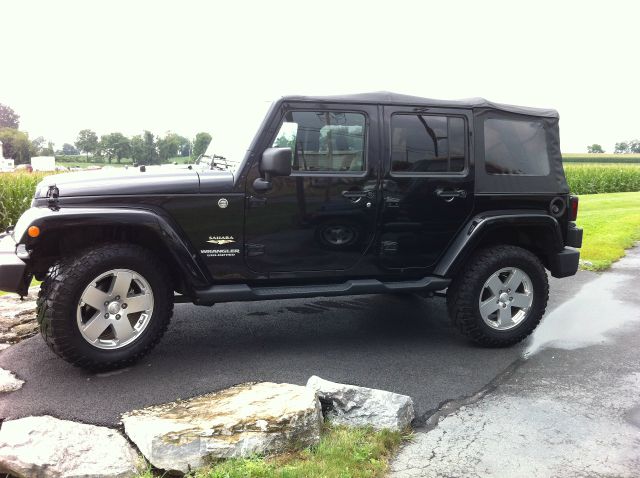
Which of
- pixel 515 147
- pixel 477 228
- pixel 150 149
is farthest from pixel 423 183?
pixel 150 149

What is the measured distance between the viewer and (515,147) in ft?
16.6

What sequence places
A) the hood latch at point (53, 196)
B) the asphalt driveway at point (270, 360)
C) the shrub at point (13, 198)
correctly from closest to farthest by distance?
the asphalt driveway at point (270, 360)
the hood latch at point (53, 196)
the shrub at point (13, 198)

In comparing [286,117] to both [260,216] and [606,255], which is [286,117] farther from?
[606,255]

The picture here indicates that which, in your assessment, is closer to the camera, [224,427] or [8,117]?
[224,427]

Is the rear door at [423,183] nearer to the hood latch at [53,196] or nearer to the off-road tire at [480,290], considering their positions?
the off-road tire at [480,290]

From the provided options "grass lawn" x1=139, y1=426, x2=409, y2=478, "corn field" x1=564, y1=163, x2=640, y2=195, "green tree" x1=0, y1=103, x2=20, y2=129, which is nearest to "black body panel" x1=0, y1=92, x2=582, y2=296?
"grass lawn" x1=139, y1=426, x2=409, y2=478

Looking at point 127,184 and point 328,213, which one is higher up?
point 127,184

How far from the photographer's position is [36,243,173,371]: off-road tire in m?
3.84

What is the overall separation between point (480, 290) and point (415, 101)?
5.56ft

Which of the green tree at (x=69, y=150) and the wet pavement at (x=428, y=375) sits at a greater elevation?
the green tree at (x=69, y=150)

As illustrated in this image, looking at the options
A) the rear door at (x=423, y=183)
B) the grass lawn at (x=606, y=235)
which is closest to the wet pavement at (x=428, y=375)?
the rear door at (x=423, y=183)

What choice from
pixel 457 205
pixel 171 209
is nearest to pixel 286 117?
pixel 171 209

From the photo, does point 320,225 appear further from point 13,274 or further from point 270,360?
point 13,274

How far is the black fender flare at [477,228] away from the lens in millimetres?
4773
